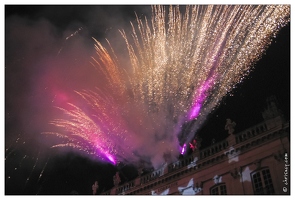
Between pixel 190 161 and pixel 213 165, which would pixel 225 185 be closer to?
pixel 213 165

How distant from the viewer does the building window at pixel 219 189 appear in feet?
60.7

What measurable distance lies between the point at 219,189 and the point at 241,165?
206 centimetres

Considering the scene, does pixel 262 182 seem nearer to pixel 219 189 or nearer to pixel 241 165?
pixel 241 165

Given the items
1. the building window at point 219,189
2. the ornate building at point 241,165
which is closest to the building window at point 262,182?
the ornate building at point 241,165

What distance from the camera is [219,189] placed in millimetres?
18703

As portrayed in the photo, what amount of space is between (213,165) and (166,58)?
7296mm

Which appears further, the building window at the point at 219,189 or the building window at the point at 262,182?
the building window at the point at 219,189

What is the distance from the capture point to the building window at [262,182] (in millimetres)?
16453

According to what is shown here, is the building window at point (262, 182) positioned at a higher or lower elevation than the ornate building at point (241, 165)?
lower

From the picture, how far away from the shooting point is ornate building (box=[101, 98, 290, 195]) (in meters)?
Answer: 16.5

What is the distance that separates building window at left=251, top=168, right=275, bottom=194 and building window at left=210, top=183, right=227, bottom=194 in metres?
1.94

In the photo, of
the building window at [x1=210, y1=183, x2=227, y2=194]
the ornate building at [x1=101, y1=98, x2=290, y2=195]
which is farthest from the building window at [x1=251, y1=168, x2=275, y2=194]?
the building window at [x1=210, y1=183, x2=227, y2=194]

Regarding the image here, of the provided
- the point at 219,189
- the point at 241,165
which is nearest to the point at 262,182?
the point at 241,165

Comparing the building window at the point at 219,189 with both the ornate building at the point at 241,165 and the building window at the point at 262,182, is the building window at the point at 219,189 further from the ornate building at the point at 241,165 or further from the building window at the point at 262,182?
the building window at the point at 262,182
